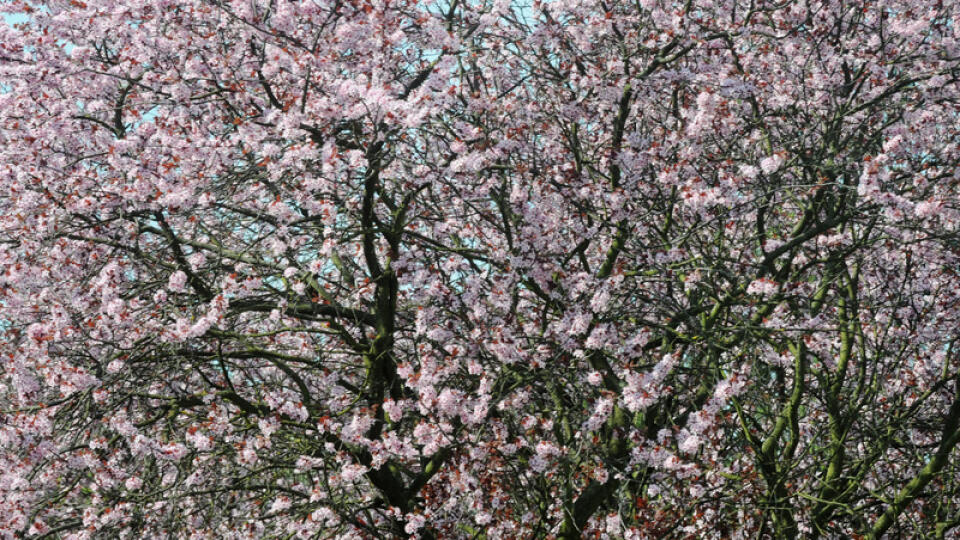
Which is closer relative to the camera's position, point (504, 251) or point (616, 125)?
point (504, 251)

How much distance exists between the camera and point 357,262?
35.2ft

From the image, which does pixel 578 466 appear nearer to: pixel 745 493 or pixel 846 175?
pixel 745 493

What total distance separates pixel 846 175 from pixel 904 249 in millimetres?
998

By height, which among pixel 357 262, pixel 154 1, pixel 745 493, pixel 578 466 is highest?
pixel 154 1

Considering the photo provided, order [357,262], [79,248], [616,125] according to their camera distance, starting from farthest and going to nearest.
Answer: [357,262], [616,125], [79,248]

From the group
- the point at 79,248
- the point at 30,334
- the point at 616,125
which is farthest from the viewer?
the point at 616,125

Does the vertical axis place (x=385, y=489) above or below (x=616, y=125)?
below

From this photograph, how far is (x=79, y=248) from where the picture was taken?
8.45 meters

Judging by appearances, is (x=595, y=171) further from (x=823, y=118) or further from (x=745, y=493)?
(x=745, y=493)

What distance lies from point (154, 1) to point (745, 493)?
7.51 metres

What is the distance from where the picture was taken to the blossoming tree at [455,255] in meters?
7.96

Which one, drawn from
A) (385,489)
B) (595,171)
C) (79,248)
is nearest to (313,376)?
(385,489)

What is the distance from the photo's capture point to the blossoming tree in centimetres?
796

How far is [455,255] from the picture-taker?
917 cm
